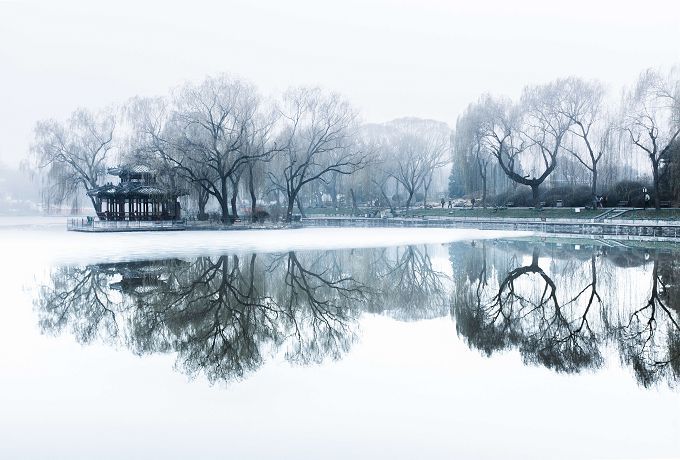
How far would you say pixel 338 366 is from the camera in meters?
8.38

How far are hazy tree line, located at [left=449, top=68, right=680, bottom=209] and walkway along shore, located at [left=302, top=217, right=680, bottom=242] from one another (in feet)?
8.07

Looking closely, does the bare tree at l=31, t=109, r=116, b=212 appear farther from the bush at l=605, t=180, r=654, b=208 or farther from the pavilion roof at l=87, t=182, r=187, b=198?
the bush at l=605, t=180, r=654, b=208

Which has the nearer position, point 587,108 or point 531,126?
point 587,108

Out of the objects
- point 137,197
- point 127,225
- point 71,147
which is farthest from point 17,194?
point 127,225

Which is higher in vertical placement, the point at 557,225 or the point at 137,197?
the point at 137,197

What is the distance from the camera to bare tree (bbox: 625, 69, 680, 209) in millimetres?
33594

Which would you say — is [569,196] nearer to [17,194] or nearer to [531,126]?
[531,126]

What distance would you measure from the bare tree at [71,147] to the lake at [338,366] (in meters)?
33.4

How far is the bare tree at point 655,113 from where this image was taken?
33.6 meters

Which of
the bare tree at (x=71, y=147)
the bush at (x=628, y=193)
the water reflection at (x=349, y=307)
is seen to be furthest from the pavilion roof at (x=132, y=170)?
the bush at (x=628, y=193)

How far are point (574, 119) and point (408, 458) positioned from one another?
135 feet

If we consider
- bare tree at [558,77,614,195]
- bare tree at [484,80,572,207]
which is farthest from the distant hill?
bare tree at [558,77,614,195]

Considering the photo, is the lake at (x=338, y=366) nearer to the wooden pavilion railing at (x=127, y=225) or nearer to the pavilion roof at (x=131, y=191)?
the wooden pavilion railing at (x=127, y=225)

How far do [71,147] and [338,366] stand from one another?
4489 cm
